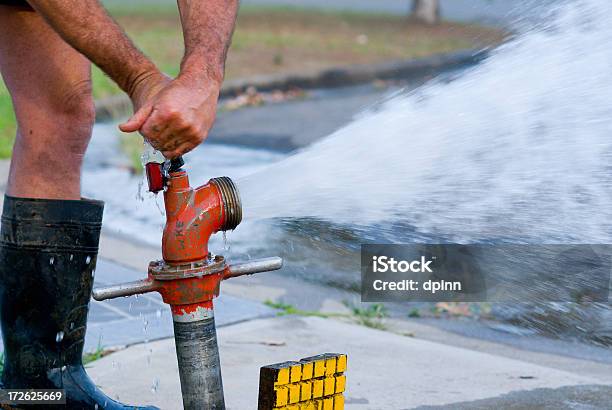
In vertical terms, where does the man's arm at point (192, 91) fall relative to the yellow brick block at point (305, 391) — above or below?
above

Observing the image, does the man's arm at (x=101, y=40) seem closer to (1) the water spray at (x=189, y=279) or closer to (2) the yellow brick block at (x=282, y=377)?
(1) the water spray at (x=189, y=279)

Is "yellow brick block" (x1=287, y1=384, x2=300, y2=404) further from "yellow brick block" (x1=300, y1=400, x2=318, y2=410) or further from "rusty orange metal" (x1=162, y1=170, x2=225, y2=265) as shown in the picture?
"rusty orange metal" (x1=162, y1=170, x2=225, y2=265)

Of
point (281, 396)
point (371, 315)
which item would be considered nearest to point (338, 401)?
point (281, 396)

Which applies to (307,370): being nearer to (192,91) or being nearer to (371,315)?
(192,91)

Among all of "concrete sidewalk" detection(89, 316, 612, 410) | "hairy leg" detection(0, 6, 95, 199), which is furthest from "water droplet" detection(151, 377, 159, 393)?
"hairy leg" detection(0, 6, 95, 199)

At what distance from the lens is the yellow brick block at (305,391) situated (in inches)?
75.0

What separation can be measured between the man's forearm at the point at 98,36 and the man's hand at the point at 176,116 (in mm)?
A: 69

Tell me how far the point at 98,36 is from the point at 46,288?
2.49 ft

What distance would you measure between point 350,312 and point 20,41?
5.20ft

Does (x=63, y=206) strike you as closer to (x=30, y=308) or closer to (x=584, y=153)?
(x=30, y=308)

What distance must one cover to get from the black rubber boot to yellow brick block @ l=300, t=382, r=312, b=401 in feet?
2.02

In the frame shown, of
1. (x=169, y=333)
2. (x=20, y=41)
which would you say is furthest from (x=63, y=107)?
(x=169, y=333)

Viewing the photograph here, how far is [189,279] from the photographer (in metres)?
1.84

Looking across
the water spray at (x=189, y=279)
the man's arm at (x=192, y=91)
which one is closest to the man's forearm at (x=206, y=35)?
the man's arm at (x=192, y=91)
